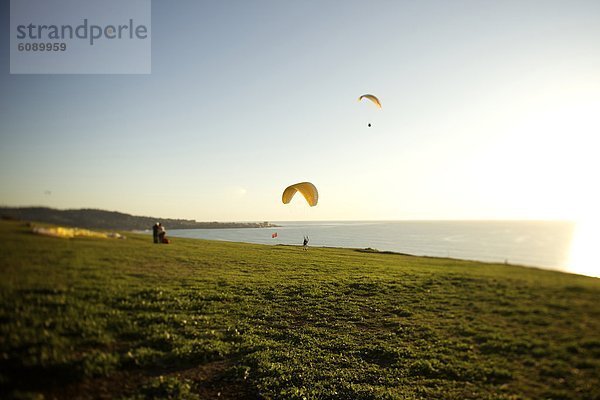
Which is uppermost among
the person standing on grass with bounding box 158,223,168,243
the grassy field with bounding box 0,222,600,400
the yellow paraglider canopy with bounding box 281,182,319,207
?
the yellow paraglider canopy with bounding box 281,182,319,207

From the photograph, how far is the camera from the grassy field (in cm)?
465

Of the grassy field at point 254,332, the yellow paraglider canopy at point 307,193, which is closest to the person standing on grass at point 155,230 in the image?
the grassy field at point 254,332

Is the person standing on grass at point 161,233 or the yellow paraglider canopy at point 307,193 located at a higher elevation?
the yellow paraglider canopy at point 307,193

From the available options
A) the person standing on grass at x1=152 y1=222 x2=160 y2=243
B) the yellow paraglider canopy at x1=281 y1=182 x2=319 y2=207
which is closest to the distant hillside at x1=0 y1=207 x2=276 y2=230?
the person standing on grass at x1=152 y1=222 x2=160 y2=243

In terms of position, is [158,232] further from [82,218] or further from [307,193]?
[307,193]

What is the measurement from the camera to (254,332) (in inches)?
423

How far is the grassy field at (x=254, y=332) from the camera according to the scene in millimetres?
4648

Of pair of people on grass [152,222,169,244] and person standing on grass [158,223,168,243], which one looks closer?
pair of people on grass [152,222,169,244]

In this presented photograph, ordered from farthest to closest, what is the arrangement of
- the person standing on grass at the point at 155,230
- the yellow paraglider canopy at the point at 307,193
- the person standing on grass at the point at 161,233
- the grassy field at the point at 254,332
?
the yellow paraglider canopy at the point at 307,193, the person standing on grass at the point at 161,233, the person standing on grass at the point at 155,230, the grassy field at the point at 254,332

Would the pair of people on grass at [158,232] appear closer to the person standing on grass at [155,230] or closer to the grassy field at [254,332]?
the person standing on grass at [155,230]

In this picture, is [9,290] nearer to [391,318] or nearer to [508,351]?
[508,351]

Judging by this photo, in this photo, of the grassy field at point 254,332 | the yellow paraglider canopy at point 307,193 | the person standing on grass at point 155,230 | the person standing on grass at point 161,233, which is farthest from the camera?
the yellow paraglider canopy at point 307,193

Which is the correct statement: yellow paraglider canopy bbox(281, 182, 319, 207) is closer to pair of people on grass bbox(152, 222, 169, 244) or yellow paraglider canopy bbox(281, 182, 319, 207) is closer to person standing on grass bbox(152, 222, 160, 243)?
pair of people on grass bbox(152, 222, 169, 244)

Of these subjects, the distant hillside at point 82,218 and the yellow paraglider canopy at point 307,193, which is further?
the yellow paraglider canopy at point 307,193
